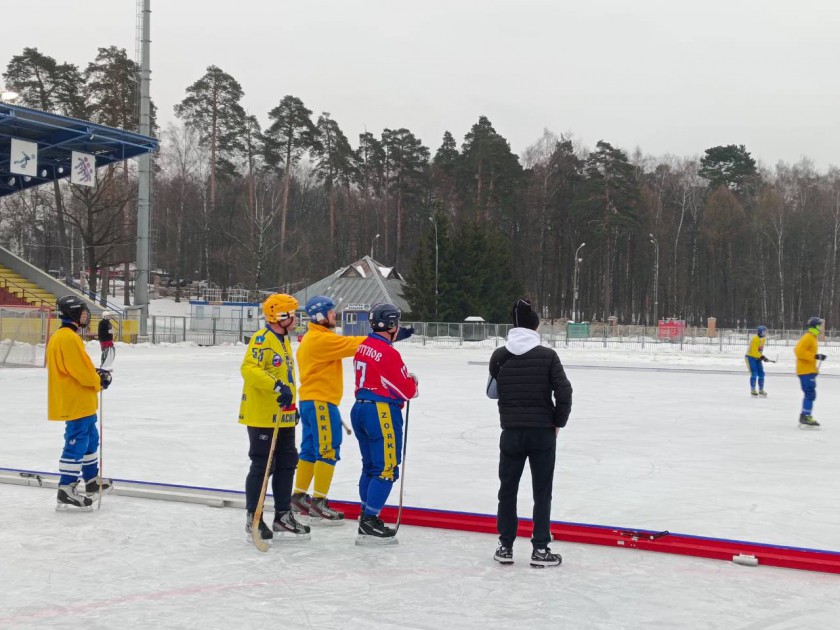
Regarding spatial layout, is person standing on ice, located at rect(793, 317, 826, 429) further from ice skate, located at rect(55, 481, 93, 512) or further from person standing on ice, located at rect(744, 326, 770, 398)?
ice skate, located at rect(55, 481, 93, 512)

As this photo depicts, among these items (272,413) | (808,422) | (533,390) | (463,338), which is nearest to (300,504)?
(272,413)

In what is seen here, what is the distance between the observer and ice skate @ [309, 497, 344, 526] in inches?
248

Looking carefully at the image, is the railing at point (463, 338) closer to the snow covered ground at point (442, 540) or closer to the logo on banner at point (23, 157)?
the logo on banner at point (23, 157)

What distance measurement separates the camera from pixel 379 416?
5.67 meters

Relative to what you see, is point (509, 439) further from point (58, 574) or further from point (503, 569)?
point (58, 574)

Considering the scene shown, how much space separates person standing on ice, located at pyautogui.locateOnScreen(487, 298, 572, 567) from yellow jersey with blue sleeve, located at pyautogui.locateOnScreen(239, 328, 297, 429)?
5.03 ft

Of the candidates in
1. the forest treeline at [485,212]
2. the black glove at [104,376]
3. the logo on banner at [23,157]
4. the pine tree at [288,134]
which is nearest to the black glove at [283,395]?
the black glove at [104,376]

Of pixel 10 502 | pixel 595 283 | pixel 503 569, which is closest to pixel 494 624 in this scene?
pixel 503 569

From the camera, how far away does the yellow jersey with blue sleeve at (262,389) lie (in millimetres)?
5668

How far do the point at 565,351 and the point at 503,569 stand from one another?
30.9 metres

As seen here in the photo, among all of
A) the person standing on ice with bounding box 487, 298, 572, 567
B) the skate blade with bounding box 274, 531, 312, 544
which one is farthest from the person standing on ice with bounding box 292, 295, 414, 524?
the person standing on ice with bounding box 487, 298, 572, 567

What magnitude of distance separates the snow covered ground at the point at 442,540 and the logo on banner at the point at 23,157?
1850 centimetres

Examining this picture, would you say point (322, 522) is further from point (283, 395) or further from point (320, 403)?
point (283, 395)

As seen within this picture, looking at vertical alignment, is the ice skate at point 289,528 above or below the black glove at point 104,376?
below
